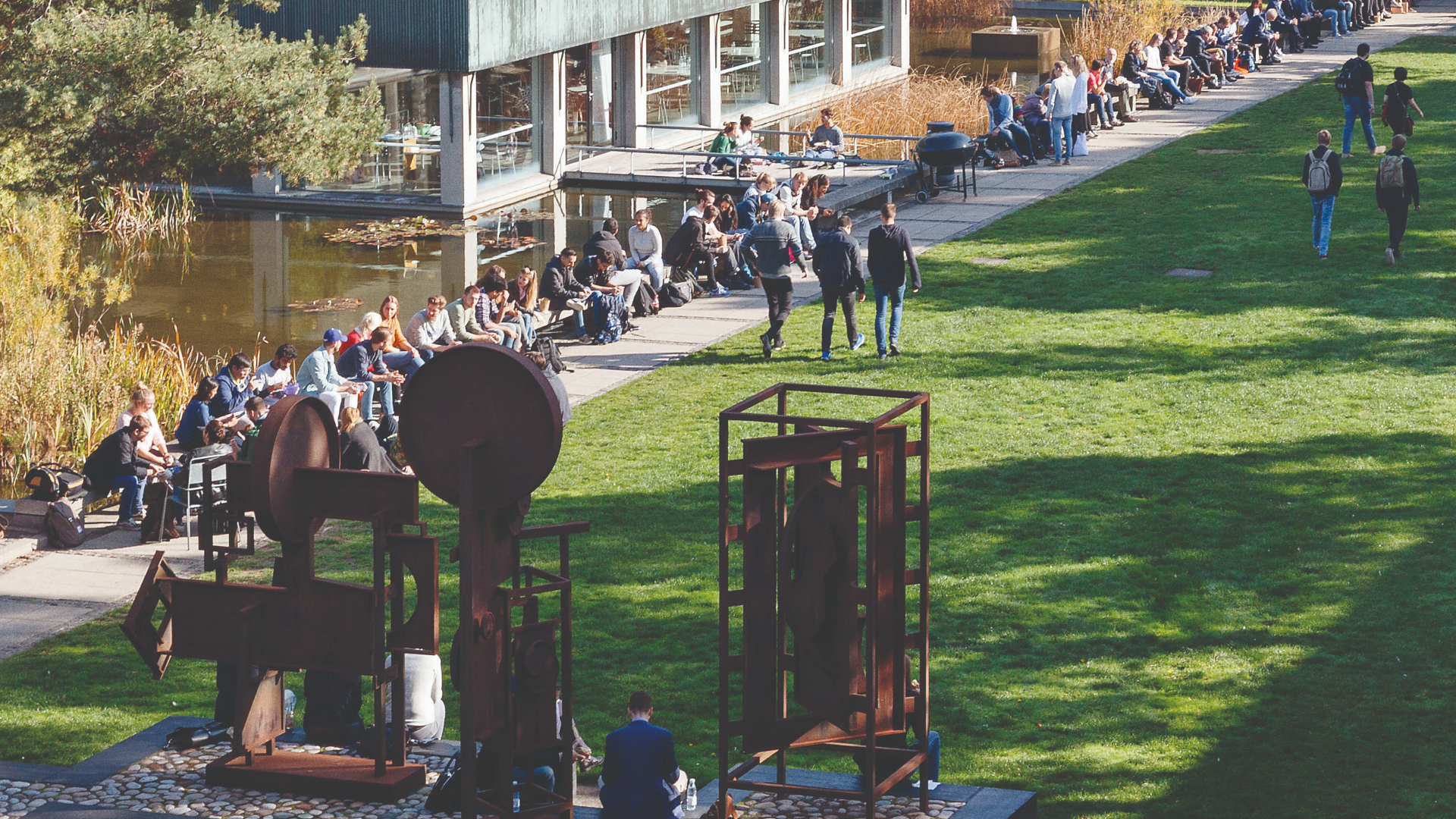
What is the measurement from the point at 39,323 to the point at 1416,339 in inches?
582

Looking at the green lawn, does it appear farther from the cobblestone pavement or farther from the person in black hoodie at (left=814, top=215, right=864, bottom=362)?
the cobblestone pavement

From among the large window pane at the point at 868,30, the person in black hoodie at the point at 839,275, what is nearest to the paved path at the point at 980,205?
the person in black hoodie at the point at 839,275

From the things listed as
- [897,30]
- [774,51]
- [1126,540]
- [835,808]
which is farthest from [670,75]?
[835,808]

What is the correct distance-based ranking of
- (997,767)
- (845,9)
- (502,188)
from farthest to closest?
(845,9), (502,188), (997,767)

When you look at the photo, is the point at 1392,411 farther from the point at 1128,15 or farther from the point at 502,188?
the point at 1128,15

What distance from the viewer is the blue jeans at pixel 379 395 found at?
1661 centimetres

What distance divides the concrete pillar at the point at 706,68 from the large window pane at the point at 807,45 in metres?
4.83

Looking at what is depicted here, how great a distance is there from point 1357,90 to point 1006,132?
5809mm

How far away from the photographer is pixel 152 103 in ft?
58.0

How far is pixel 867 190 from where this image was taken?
28.2 metres

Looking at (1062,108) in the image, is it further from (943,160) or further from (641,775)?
(641,775)

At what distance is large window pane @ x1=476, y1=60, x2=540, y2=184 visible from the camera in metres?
30.9

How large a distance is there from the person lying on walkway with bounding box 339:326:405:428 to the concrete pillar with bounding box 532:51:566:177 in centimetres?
1597

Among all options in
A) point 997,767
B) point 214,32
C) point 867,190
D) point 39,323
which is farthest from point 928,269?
point 997,767
